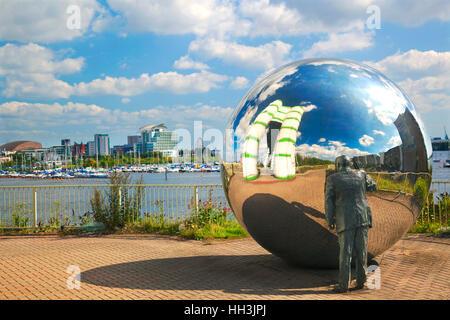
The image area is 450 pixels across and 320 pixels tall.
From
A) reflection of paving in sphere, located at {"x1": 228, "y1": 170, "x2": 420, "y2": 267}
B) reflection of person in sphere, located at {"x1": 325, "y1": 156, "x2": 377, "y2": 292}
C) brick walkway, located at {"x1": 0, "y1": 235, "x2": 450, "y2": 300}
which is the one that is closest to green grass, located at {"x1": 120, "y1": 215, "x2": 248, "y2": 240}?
brick walkway, located at {"x1": 0, "y1": 235, "x2": 450, "y2": 300}

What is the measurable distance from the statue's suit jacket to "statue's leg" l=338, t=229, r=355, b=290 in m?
0.11

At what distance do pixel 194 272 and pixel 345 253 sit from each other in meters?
2.87

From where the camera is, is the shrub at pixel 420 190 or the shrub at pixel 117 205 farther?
the shrub at pixel 117 205

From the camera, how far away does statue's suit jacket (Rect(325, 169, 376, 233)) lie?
19.4 feet

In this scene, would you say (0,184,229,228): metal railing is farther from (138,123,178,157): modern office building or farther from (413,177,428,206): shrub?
(138,123,178,157): modern office building

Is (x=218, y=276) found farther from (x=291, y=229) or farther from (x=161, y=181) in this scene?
(x=161, y=181)

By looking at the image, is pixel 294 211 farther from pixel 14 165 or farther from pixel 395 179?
pixel 14 165

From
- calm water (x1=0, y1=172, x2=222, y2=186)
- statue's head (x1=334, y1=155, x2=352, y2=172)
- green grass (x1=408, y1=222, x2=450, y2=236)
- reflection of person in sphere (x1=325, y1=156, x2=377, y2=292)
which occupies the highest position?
statue's head (x1=334, y1=155, x2=352, y2=172)

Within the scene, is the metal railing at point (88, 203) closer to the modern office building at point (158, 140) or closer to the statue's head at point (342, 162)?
the statue's head at point (342, 162)

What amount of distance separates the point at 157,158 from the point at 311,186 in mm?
129562

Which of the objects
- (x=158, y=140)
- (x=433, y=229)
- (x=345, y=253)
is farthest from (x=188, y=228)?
Result: (x=158, y=140)

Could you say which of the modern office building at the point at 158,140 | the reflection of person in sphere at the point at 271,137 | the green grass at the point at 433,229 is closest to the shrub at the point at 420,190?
the reflection of person in sphere at the point at 271,137

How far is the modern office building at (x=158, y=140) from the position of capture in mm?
172137

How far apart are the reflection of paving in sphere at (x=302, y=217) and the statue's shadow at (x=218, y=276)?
14.8 inches
